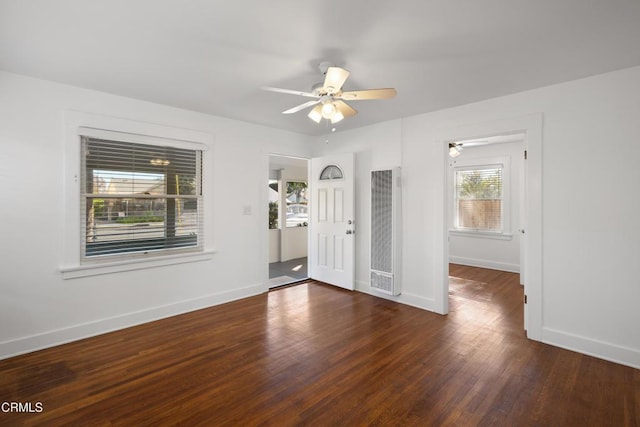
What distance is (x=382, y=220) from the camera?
424 cm

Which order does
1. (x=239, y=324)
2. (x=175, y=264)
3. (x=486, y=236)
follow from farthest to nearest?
1. (x=486, y=236)
2. (x=175, y=264)
3. (x=239, y=324)

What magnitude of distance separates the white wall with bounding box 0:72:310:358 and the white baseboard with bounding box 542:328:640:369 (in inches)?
149

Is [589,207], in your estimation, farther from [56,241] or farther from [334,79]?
[56,241]

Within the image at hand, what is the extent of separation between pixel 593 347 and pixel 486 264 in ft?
11.9

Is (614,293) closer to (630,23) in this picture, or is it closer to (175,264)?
(630,23)

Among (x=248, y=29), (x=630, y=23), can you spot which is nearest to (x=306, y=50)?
(x=248, y=29)

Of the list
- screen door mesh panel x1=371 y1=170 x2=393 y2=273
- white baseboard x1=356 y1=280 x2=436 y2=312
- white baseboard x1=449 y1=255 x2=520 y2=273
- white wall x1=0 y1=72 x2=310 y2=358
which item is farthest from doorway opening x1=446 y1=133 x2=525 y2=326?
white wall x1=0 y1=72 x2=310 y2=358

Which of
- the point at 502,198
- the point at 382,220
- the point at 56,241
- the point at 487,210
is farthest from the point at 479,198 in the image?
the point at 56,241

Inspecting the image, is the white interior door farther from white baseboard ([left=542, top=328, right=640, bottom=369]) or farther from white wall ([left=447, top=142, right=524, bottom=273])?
white wall ([left=447, top=142, right=524, bottom=273])

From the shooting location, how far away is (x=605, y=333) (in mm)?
2711

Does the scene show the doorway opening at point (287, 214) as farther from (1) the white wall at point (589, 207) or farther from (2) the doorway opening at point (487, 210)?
(1) the white wall at point (589, 207)

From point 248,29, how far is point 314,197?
132 inches

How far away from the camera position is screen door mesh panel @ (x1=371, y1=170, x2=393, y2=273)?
414cm

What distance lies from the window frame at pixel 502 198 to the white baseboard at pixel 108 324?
4.81 m
